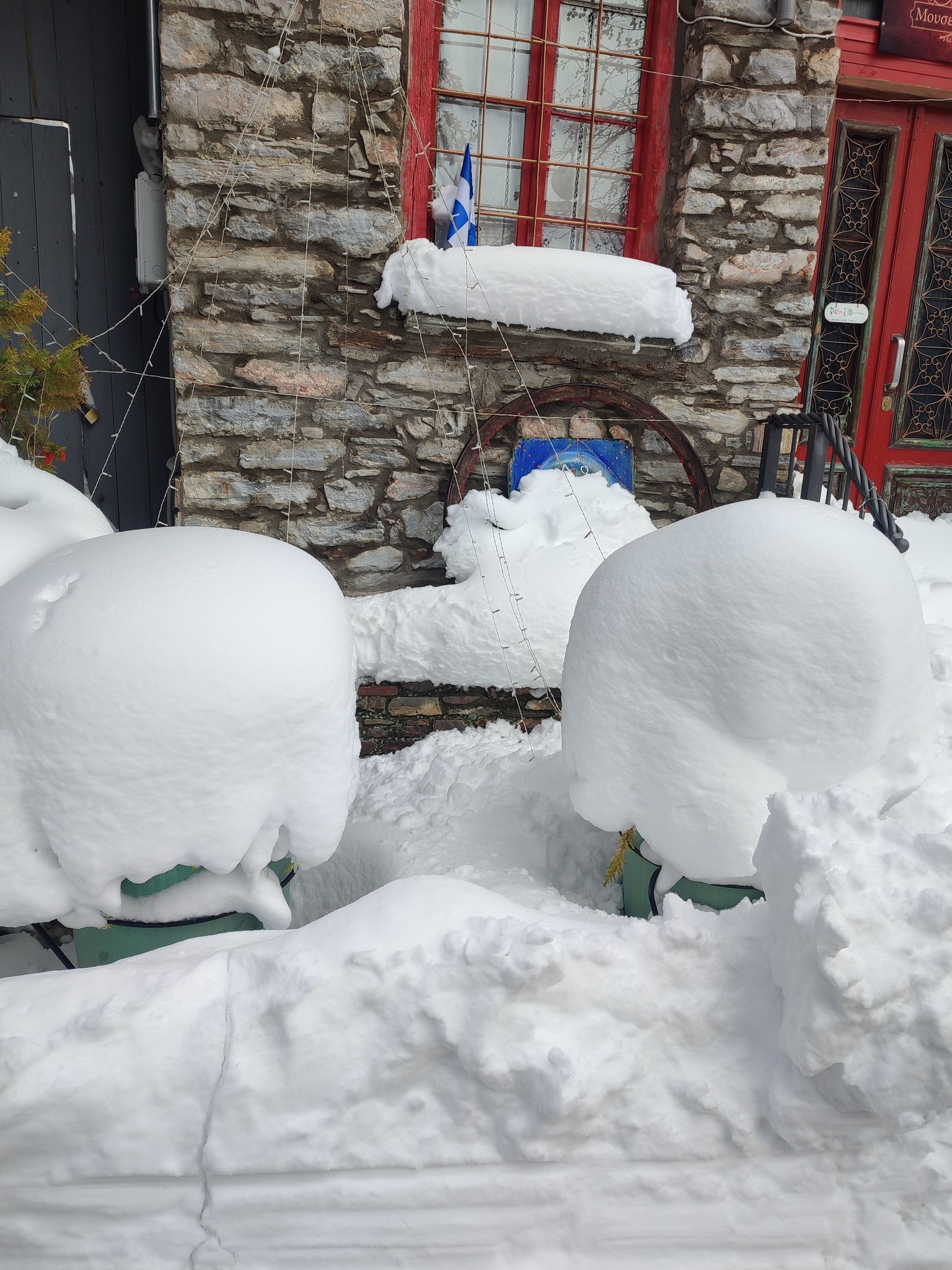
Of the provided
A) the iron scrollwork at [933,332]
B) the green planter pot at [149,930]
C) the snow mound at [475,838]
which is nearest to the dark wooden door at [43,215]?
the snow mound at [475,838]

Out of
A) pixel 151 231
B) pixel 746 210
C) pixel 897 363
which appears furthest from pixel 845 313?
pixel 151 231

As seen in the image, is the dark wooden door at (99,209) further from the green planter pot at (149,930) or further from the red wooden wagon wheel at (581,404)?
the green planter pot at (149,930)

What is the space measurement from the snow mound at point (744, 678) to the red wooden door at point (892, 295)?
3100 mm

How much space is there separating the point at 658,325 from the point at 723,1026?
2729 mm

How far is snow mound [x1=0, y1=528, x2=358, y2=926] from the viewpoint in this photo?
4.16 ft

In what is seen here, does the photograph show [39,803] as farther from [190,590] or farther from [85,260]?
[85,260]

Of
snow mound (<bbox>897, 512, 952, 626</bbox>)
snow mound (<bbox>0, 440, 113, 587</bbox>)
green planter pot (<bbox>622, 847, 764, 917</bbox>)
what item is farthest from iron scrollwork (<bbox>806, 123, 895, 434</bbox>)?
snow mound (<bbox>0, 440, 113, 587</bbox>)

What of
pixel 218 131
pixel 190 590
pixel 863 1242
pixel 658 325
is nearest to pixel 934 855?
pixel 863 1242

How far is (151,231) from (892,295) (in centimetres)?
352

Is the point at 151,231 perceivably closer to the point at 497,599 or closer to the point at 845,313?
the point at 497,599

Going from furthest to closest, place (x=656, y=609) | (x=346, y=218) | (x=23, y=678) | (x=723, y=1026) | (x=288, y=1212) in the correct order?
(x=346, y=218), (x=656, y=609), (x=23, y=678), (x=723, y=1026), (x=288, y=1212)

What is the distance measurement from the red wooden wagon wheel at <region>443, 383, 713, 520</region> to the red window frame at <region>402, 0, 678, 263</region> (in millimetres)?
716

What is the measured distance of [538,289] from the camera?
3.05 metres

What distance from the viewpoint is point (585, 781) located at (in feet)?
5.46
